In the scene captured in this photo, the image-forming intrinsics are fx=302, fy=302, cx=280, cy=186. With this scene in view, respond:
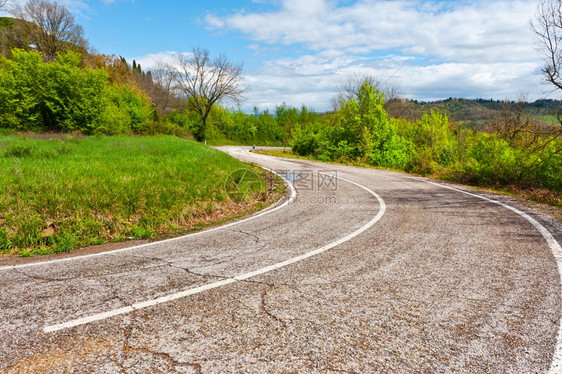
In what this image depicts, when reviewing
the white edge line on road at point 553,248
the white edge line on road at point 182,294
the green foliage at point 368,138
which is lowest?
the white edge line on road at point 182,294

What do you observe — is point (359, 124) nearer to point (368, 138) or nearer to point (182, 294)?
point (368, 138)

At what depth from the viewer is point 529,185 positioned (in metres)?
11.6

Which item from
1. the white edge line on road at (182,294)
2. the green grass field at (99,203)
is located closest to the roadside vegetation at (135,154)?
the green grass field at (99,203)

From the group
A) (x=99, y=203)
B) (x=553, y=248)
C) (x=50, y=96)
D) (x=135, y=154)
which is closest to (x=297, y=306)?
(x=553, y=248)

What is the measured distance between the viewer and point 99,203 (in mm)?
6449

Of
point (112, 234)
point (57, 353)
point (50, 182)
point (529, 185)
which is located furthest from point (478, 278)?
point (529, 185)

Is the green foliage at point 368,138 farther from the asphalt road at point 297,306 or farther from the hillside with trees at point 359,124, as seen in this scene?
the asphalt road at point 297,306

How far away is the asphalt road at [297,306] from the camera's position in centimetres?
238

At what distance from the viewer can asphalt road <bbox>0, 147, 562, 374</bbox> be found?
238cm

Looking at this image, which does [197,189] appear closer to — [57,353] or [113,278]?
[113,278]

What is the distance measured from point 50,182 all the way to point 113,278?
4512mm

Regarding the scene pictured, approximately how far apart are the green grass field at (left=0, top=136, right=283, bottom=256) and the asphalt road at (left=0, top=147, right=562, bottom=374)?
47.6 inches

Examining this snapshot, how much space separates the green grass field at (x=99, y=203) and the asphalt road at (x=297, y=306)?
3.97 ft

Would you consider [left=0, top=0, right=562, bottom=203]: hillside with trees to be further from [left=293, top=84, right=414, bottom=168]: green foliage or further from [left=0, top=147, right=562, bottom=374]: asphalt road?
[left=0, top=147, right=562, bottom=374]: asphalt road
